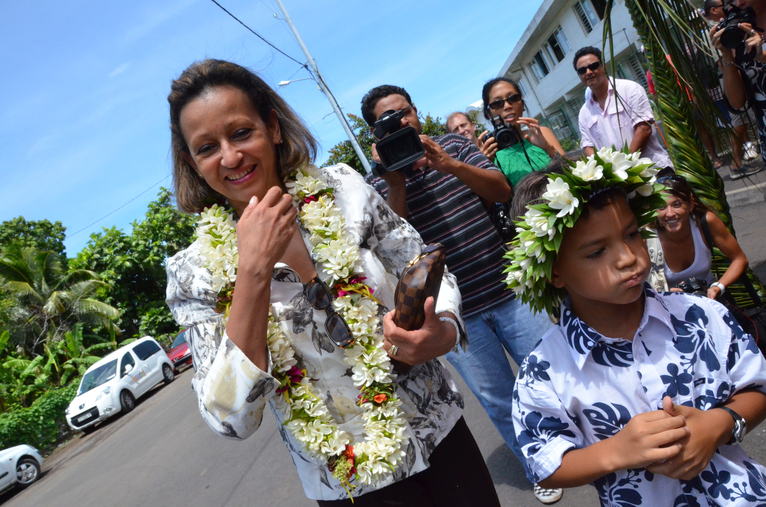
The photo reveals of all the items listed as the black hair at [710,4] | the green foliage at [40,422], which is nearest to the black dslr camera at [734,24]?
the black hair at [710,4]

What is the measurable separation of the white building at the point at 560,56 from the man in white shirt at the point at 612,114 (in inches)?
425

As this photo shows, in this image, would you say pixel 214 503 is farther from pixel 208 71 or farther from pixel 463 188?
pixel 208 71

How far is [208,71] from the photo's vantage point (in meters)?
1.91

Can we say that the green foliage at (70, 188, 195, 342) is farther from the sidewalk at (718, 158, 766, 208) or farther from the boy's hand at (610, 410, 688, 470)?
the boy's hand at (610, 410, 688, 470)

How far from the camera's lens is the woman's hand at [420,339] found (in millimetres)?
1742

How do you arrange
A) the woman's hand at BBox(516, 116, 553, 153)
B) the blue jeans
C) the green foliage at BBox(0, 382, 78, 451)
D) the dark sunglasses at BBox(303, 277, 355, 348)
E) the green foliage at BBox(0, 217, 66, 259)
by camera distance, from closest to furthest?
the dark sunglasses at BBox(303, 277, 355, 348) < the blue jeans < the woman's hand at BBox(516, 116, 553, 153) < the green foliage at BBox(0, 382, 78, 451) < the green foliage at BBox(0, 217, 66, 259)

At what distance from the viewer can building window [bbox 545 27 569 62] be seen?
68.5 feet

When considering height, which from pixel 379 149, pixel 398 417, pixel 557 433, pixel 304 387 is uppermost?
pixel 379 149

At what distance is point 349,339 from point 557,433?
0.66 metres

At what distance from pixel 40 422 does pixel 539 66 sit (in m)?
22.1

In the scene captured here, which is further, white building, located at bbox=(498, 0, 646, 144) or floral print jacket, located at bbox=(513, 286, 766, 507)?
white building, located at bbox=(498, 0, 646, 144)

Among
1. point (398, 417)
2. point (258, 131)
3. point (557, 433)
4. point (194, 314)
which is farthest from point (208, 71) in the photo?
point (557, 433)

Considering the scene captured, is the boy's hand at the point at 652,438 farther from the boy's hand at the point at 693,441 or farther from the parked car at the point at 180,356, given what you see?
the parked car at the point at 180,356

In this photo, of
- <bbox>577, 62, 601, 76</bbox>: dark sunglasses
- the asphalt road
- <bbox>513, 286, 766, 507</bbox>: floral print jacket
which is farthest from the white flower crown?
<bbox>577, 62, 601, 76</bbox>: dark sunglasses
